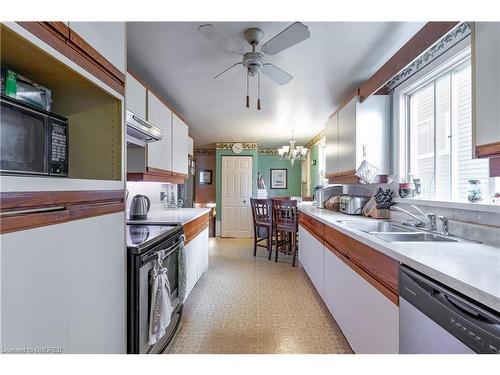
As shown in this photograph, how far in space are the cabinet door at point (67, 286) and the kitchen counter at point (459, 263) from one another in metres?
1.36

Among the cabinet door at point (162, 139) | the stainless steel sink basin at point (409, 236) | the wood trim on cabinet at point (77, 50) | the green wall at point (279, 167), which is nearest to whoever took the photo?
the wood trim on cabinet at point (77, 50)

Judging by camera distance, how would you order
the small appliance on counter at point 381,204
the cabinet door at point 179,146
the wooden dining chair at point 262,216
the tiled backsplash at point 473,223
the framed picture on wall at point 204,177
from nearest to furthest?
the tiled backsplash at point 473,223 → the small appliance on counter at point 381,204 → the cabinet door at point 179,146 → the wooden dining chair at point 262,216 → the framed picture on wall at point 204,177

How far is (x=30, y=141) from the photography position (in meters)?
0.91

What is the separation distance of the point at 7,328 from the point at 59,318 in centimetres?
21

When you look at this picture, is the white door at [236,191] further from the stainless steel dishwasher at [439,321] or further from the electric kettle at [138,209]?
the stainless steel dishwasher at [439,321]

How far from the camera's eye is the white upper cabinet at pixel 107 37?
1.02 metres

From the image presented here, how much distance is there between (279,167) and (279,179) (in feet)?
1.12

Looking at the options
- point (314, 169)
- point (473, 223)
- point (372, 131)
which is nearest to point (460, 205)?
point (473, 223)

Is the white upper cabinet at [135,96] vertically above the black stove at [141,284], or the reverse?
the white upper cabinet at [135,96]

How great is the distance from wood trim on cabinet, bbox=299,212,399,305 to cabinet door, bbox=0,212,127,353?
4.46 ft

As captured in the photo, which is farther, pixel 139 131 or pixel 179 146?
pixel 179 146

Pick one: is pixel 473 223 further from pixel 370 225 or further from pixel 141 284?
pixel 141 284

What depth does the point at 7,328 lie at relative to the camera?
0.71 meters

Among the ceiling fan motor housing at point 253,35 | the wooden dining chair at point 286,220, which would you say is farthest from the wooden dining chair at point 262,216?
the ceiling fan motor housing at point 253,35
